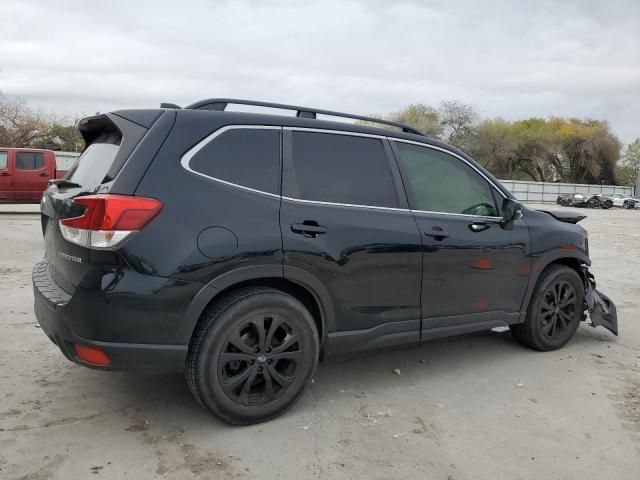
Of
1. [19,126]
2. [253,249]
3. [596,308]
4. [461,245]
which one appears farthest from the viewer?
[19,126]

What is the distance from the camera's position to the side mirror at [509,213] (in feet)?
14.5

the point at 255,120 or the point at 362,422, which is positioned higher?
the point at 255,120

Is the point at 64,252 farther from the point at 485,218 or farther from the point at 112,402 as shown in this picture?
the point at 485,218

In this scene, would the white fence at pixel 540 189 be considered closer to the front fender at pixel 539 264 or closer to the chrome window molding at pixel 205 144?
the front fender at pixel 539 264

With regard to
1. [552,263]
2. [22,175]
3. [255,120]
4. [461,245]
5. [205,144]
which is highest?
[22,175]

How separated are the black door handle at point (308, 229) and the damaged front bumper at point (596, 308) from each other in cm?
302

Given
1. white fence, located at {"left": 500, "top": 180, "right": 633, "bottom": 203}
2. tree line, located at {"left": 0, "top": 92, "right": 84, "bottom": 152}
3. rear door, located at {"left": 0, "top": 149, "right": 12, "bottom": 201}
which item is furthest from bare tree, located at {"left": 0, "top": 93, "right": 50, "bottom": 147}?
white fence, located at {"left": 500, "top": 180, "right": 633, "bottom": 203}

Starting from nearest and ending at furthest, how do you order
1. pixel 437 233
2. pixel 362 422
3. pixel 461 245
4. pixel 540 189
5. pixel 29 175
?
pixel 362 422 → pixel 437 233 → pixel 461 245 → pixel 29 175 → pixel 540 189

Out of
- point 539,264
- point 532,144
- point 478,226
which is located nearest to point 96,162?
point 478,226

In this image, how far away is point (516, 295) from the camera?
452cm

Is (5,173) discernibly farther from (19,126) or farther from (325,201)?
(19,126)

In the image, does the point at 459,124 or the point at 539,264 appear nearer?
the point at 539,264

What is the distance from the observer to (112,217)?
289 centimetres

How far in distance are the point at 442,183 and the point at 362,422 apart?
6.11ft
